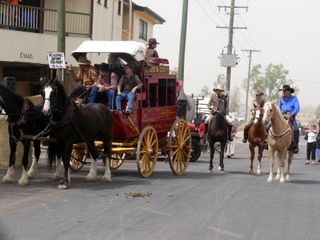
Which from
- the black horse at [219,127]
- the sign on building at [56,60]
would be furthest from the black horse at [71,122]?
the black horse at [219,127]

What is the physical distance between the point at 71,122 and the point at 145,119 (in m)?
2.91

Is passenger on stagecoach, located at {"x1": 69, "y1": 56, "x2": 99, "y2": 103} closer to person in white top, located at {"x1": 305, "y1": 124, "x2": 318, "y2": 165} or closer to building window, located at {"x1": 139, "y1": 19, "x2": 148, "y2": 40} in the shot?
person in white top, located at {"x1": 305, "y1": 124, "x2": 318, "y2": 165}

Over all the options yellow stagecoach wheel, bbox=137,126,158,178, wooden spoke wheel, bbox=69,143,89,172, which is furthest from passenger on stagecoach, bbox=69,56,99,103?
yellow stagecoach wheel, bbox=137,126,158,178

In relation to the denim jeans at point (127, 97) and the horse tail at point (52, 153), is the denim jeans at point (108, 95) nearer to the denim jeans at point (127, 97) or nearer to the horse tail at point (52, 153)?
the denim jeans at point (127, 97)

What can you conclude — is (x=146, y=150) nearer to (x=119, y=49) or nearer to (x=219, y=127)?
(x=119, y=49)

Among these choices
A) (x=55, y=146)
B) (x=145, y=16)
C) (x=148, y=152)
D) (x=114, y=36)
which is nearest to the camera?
(x=55, y=146)

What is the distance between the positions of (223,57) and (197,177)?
3477 cm

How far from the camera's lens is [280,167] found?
1633cm

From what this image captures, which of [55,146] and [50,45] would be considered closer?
[55,146]

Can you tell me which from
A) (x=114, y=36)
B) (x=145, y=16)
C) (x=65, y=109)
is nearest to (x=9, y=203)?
(x=65, y=109)

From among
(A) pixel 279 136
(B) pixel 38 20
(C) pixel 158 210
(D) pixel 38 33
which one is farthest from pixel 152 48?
(B) pixel 38 20

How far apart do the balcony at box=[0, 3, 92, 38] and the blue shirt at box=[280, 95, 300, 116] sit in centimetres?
1389

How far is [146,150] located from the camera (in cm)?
1511

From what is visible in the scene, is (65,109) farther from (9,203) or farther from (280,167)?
(280,167)
